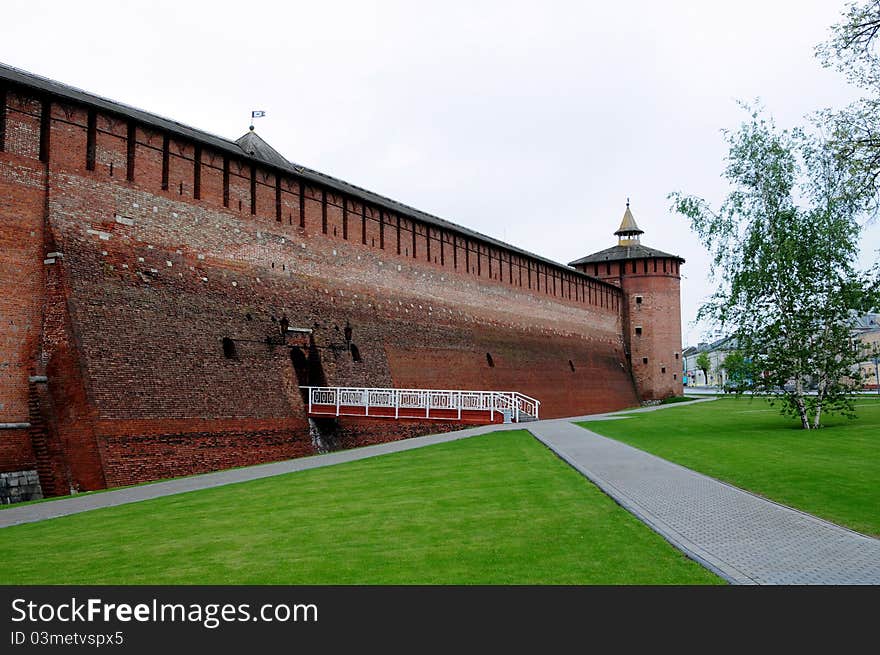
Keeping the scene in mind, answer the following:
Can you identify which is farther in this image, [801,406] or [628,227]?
[628,227]

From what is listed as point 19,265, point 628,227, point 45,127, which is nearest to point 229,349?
point 19,265

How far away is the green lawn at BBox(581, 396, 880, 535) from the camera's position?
8.78 meters

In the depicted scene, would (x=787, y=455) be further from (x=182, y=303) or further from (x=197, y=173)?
(x=197, y=173)

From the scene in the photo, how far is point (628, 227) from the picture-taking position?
49906mm

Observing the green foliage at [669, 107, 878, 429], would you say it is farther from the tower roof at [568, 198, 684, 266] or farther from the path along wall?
the tower roof at [568, 198, 684, 266]

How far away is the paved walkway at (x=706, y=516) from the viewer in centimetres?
567

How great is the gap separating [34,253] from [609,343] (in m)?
31.4

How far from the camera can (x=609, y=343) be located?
40.1m

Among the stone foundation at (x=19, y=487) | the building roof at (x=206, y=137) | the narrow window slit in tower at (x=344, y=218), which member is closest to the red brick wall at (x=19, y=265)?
the stone foundation at (x=19, y=487)

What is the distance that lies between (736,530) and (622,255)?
3831cm

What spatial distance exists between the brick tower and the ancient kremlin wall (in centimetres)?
1991

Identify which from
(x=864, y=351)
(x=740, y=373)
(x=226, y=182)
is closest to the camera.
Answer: (x=226, y=182)

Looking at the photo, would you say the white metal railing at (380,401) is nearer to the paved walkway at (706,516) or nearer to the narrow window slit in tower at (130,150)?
the paved walkway at (706,516)
